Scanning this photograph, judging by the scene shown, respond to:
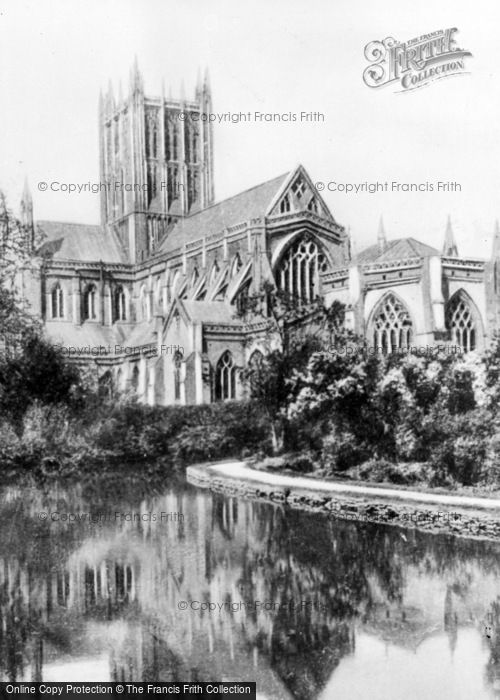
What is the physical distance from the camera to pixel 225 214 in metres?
57.7

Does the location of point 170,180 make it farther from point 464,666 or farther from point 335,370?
point 464,666

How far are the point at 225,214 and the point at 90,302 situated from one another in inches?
495

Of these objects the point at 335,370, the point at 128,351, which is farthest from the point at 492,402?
the point at 128,351

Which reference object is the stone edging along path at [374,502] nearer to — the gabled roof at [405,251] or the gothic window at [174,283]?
the gabled roof at [405,251]

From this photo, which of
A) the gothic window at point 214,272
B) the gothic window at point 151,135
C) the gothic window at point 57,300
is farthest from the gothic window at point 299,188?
the gothic window at point 151,135

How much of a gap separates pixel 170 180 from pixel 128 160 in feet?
12.8

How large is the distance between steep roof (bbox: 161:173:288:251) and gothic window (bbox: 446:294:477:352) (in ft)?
54.5

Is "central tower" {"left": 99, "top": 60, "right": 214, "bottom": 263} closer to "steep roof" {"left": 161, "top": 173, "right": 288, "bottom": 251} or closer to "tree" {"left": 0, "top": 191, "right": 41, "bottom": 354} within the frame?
"steep roof" {"left": 161, "top": 173, "right": 288, "bottom": 251}

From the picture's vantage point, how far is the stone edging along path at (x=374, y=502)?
56.4ft

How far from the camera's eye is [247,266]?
4803 centimetres

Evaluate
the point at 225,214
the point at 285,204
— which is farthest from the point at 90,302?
the point at 285,204

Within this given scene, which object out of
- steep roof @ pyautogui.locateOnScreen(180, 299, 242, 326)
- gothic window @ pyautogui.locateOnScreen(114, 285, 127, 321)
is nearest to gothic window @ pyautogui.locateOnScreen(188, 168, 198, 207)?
gothic window @ pyautogui.locateOnScreen(114, 285, 127, 321)

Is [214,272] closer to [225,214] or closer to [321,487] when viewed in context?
[225,214]

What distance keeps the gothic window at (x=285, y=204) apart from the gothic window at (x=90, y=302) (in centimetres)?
1774
